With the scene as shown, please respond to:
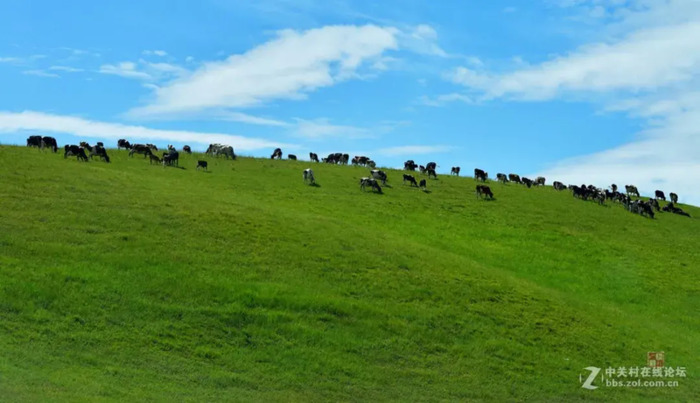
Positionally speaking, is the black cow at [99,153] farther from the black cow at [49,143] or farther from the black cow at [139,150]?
the black cow at [139,150]

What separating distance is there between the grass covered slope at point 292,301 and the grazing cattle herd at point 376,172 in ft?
21.6

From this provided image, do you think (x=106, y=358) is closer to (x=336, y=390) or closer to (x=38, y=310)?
(x=38, y=310)

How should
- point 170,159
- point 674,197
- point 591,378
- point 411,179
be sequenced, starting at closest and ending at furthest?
point 591,378
point 170,159
point 411,179
point 674,197

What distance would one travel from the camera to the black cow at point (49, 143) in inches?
2156

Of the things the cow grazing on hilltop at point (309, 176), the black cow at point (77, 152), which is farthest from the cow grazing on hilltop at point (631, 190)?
the black cow at point (77, 152)

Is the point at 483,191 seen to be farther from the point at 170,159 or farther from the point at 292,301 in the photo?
the point at 292,301

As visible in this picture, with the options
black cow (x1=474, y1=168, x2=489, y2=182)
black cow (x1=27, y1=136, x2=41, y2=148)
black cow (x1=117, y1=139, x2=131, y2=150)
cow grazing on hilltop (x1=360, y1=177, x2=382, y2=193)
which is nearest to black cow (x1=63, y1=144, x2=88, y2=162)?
black cow (x1=27, y1=136, x2=41, y2=148)

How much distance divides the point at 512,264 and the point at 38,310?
29512mm

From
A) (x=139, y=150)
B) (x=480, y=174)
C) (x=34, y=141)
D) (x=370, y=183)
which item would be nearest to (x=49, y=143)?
(x=34, y=141)

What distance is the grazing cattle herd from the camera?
55.2 metres

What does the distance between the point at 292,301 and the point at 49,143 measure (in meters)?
37.4

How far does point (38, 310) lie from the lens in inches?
889

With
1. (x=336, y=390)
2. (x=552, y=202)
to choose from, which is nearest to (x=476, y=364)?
(x=336, y=390)

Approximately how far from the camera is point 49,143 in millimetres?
54938
